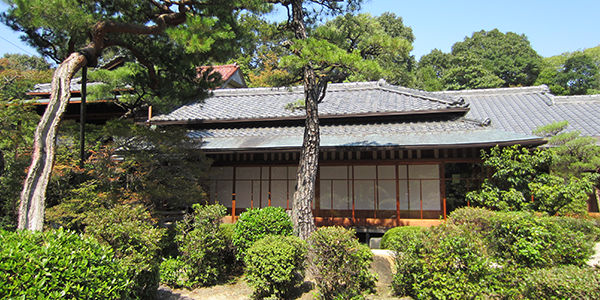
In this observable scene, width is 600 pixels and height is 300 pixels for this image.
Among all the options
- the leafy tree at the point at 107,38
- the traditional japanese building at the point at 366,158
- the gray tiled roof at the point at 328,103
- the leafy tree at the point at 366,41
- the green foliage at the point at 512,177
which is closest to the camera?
the leafy tree at the point at 107,38

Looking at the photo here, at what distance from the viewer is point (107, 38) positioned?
26.3 feet

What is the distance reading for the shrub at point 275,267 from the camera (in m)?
5.77

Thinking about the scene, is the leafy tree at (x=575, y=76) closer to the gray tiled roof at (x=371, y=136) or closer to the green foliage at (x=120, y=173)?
the gray tiled roof at (x=371, y=136)

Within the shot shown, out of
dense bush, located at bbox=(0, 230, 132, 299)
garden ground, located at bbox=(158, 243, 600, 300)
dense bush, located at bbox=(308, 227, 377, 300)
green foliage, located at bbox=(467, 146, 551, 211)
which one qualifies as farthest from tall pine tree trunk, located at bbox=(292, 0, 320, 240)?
green foliage, located at bbox=(467, 146, 551, 211)

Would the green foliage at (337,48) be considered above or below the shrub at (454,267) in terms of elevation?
above

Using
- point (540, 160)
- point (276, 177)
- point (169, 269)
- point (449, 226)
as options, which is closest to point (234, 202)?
point (276, 177)

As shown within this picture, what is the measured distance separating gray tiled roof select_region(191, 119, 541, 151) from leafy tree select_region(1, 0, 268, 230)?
2.39 m

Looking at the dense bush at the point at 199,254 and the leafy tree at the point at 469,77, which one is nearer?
the dense bush at the point at 199,254

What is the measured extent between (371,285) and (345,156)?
17.0 ft

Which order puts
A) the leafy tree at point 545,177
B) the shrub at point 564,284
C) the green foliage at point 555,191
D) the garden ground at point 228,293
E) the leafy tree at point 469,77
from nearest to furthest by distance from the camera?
the shrub at point 564,284
the garden ground at point 228,293
the green foliage at point 555,191
the leafy tree at point 545,177
the leafy tree at point 469,77

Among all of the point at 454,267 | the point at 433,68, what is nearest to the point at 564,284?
the point at 454,267

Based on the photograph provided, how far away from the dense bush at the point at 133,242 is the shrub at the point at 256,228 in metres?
1.87

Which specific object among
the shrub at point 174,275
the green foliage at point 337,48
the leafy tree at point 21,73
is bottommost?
the shrub at point 174,275

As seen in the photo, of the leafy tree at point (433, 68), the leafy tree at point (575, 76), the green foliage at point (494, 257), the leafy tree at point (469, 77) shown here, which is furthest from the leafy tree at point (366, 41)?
the leafy tree at point (575, 76)
